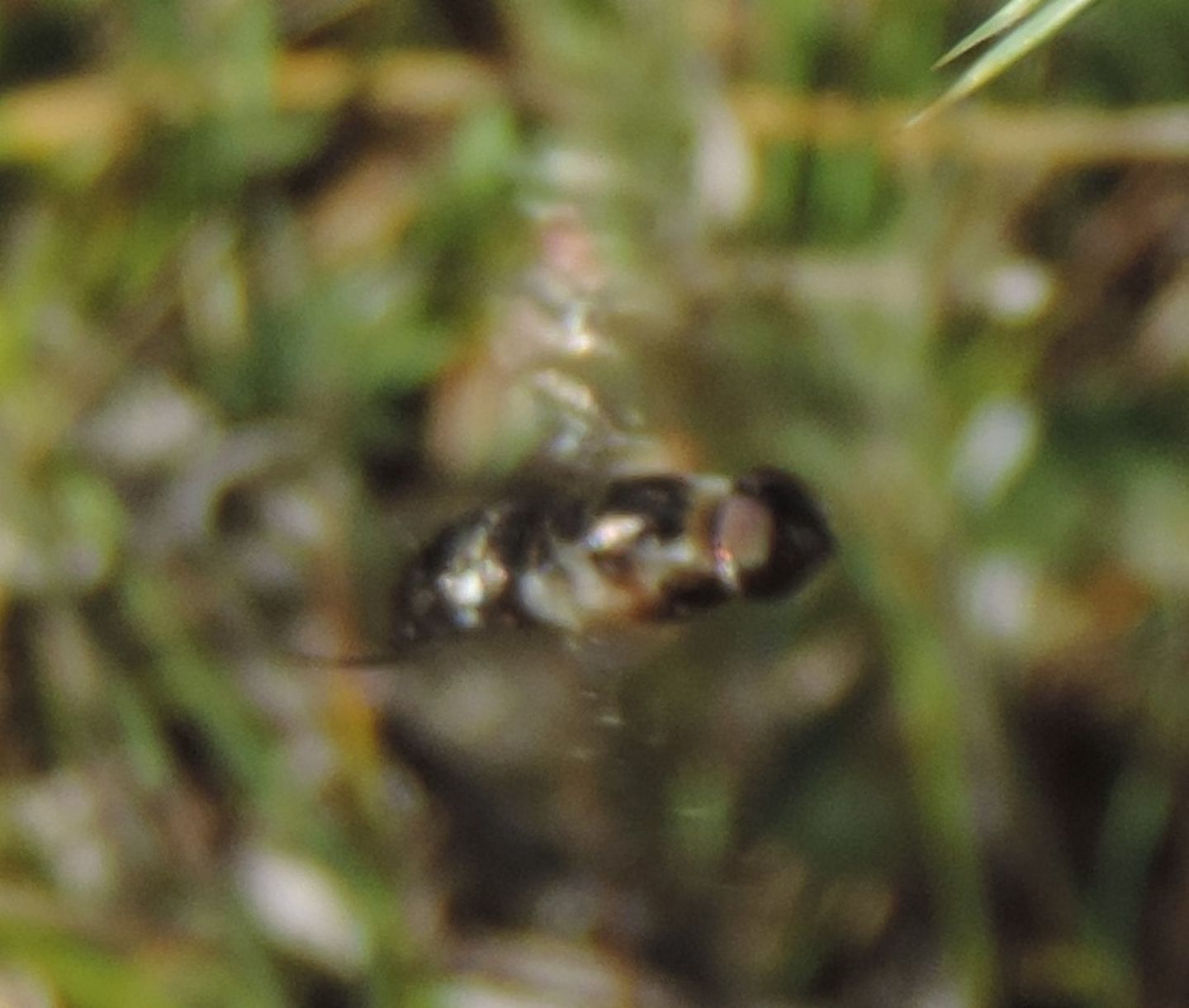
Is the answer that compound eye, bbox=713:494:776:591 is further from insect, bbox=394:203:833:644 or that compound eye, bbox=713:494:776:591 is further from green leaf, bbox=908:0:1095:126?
green leaf, bbox=908:0:1095:126

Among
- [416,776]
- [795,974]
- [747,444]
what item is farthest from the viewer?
[416,776]

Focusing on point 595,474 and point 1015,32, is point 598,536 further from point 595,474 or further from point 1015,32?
point 1015,32

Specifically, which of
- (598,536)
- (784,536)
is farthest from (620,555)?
(784,536)

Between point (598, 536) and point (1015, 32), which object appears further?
point (598, 536)

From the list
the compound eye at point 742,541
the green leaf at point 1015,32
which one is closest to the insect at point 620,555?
the compound eye at point 742,541

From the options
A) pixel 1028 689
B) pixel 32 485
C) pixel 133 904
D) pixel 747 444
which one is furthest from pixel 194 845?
pixel 1028 689

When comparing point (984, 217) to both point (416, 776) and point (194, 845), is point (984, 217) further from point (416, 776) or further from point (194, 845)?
point (194, 845)

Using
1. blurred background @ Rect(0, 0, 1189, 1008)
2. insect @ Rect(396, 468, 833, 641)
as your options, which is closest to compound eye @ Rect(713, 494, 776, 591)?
insect @ Rect(396, 468, 833, 641)

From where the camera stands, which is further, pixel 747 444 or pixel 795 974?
pixel 795 974
